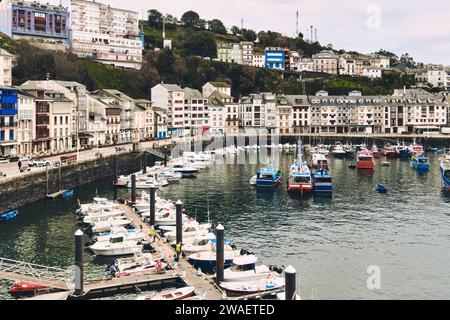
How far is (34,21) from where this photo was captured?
128 metres

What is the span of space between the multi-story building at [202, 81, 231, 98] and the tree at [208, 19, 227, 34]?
60.9 metres

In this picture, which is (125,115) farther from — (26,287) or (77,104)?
(26,287)

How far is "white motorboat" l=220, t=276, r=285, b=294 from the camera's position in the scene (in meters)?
26.2

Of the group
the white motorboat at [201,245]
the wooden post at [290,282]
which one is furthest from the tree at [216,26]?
the wooden post at [290,282]

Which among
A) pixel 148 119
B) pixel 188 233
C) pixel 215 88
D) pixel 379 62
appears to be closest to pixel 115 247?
pixel 188 233

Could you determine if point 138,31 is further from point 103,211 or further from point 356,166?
point 103,211

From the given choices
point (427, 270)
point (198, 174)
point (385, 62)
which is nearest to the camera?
point (427, 270)

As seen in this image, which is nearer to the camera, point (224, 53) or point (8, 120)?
point (8, 120)

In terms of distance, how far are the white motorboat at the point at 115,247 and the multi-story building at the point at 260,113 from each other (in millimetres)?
96964

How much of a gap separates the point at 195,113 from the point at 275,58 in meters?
55.6

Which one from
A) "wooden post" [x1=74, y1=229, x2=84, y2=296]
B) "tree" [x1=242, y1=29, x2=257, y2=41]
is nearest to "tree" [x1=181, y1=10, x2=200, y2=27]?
"tree" [x1=242, y1=29, x2=257, y2=41]

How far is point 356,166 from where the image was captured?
82.2 meters
